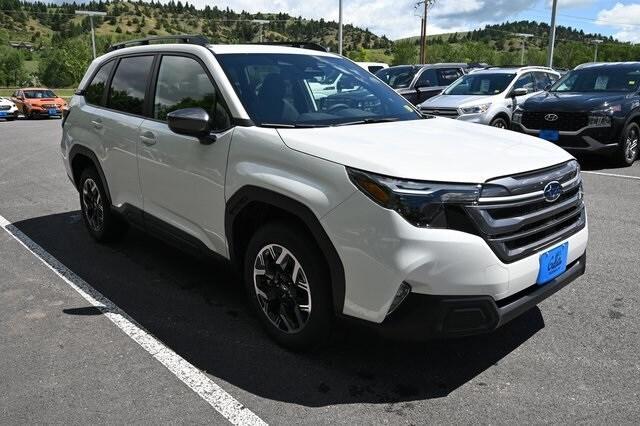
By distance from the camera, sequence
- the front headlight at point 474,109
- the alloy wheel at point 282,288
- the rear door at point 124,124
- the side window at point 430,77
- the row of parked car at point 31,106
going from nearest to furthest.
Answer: the alloy wheel at point 282,288 → the rear door at point 124,124 → the front headlight at point 474,109 → the side window at point 430,77 → the row of parked car at point 31,106

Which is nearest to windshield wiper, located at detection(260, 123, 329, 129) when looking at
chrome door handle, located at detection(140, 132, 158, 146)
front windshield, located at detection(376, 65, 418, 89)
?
chrome door handle, located at detection(140, 132, 158, 146)

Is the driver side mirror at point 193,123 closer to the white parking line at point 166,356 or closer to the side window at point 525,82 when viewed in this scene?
the white parking line at point 166,356

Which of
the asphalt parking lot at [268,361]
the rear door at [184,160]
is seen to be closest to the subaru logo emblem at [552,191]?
the asphalt parking lot at [268,361]

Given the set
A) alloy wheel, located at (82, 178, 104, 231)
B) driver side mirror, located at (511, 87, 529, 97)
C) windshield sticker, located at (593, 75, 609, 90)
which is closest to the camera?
alloy wheel, located at (82, 178, 104, 231)

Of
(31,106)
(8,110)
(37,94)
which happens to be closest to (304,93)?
(31,106)

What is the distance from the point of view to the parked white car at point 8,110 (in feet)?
91.5

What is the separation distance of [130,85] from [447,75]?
45.4 feet

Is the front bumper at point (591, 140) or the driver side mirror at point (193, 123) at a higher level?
the driver side mirror at point (193, 123)

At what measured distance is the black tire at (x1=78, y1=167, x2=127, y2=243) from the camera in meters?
5.23

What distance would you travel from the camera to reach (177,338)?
3.59 meters

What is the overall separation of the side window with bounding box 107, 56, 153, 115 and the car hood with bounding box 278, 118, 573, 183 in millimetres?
1789

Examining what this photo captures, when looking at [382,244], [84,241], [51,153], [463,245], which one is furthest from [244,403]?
[51,153]

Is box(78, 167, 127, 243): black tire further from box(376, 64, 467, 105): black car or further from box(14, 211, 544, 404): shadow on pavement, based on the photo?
box(376, 64, 467, 105): black car

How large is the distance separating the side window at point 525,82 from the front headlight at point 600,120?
314 centimetres
